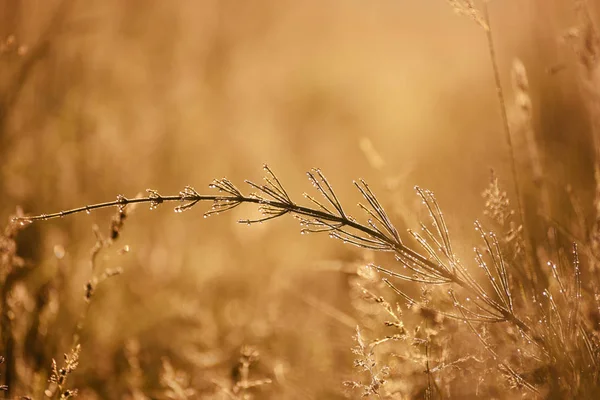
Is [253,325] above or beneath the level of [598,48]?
beneath

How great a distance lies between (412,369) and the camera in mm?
1491

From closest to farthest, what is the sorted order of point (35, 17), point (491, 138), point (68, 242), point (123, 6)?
point (68, 242) < point (35, 17) < point (491, 138) < point (123, 6)

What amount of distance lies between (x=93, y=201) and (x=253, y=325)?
1.15 metres

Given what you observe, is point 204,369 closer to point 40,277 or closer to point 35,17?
point 40,277

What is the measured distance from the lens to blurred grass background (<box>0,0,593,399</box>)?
2.18 m

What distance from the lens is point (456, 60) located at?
464cm

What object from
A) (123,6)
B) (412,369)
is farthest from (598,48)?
(123,6)

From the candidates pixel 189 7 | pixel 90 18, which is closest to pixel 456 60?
pixel 189 7

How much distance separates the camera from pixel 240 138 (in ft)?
11.7

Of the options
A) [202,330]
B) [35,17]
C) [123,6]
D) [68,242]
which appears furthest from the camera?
[123,6]

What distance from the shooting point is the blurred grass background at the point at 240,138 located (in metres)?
2.18

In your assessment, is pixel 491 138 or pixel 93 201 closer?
pixel 93 201

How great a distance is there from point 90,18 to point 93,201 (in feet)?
2.87

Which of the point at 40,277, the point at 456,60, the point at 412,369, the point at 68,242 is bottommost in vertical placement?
the point at 412,369
